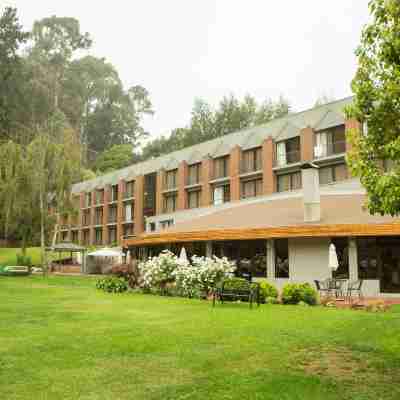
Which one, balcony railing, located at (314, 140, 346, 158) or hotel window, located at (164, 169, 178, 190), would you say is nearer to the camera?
balcony railing, located at (314, 140, 346, 158)

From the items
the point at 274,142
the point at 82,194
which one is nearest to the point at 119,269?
the point at 274,142

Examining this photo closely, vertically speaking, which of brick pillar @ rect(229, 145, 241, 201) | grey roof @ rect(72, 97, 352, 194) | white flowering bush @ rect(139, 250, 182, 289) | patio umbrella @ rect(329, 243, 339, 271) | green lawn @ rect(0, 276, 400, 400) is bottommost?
green lawn @ rect(0, 276, 400, 400)

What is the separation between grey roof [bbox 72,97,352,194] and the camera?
38844mm

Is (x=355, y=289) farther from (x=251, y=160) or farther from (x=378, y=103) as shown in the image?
(x=251, y=160)

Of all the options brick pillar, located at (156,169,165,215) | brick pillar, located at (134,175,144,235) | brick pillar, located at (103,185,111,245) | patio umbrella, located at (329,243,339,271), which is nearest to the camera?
patio umbrella, located at (329,243,339,271)

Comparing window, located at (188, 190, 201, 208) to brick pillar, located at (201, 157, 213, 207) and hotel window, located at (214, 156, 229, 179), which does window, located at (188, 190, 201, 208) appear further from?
hotel window, located at (214, 156, 229, 179)

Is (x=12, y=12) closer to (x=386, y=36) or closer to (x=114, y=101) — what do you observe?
(x=114, y=101)

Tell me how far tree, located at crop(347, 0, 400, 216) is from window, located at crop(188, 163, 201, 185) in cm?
4128

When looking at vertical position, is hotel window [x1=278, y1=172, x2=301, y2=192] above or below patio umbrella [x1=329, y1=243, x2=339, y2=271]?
above

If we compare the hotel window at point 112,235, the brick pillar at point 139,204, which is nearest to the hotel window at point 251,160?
the brick pillar at point 139,204

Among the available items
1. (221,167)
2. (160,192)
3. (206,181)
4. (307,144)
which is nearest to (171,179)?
(160,192)

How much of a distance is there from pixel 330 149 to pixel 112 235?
110 feet

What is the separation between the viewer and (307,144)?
38969 millimetres

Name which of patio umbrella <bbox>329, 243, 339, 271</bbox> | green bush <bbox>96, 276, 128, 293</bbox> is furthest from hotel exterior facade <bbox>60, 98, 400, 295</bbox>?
green bush <bbox>96, 276, 128, 293</bbox>
